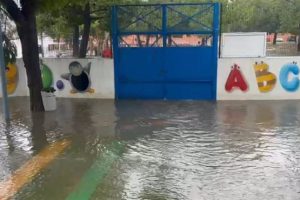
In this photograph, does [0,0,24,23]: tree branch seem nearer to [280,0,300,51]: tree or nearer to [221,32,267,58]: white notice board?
[221,32,267,58]: white notice board

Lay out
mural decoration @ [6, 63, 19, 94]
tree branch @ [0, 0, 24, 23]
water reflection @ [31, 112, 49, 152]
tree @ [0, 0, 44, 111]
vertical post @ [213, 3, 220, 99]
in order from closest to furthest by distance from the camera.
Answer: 1. water reflection @ [31, 112, 49, 152]
2. tree branch @ [0, 0, 24, 23]
3. tree @ [0, 0, 44, 111]
4. vertical post @ [213, 3, 220, 99]
5. mural decoration @ [6, 63, 19, 94]

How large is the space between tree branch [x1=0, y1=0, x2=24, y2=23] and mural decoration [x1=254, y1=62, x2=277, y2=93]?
7.31 metres

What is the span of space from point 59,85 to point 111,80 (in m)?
1.95

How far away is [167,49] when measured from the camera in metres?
13.4

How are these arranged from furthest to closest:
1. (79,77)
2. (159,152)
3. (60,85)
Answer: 1. (60,85)
2. (79,77)
3. (159,152)

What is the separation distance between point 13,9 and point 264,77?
308 inches

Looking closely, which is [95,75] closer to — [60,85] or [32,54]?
[60,85]

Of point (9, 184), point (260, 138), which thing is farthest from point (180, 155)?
point (9, 184)

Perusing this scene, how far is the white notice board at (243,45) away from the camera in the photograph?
13422 millimetres

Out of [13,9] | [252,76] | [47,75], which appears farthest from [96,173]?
[47,75]

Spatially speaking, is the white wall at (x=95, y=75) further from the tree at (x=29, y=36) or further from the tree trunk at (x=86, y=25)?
the tree trunk at (x=86, y=25)

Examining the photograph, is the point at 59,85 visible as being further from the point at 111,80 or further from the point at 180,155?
the point at 180,155

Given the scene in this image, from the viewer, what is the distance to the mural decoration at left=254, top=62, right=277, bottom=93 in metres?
13.3

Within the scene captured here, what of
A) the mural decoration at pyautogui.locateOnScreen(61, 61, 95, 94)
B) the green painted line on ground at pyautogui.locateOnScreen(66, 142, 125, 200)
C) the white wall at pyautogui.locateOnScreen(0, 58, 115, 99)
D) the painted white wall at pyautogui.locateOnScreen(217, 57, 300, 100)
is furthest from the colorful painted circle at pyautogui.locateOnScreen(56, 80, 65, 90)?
the green painted line on ground at pyautogui.locateOnScreen(66, 142, 125, 200)
